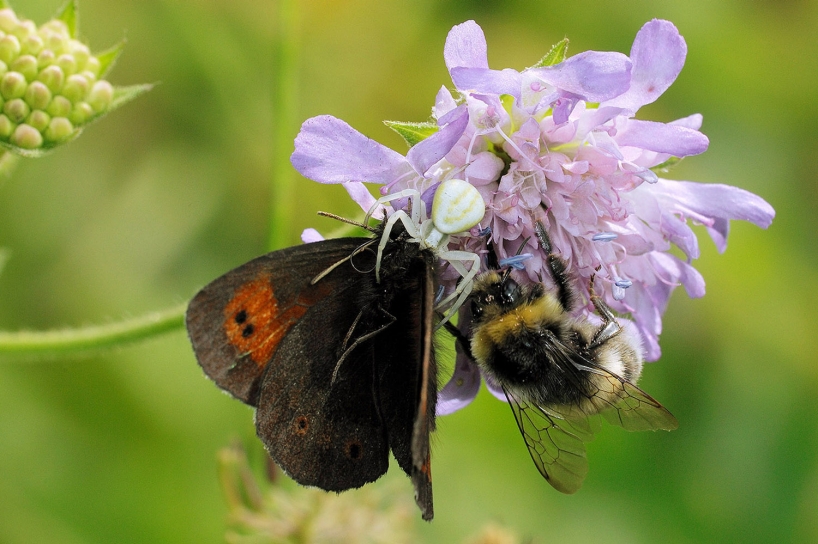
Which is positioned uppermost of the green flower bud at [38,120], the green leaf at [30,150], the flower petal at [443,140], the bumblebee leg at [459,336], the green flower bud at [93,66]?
the flower petal at [443,140]

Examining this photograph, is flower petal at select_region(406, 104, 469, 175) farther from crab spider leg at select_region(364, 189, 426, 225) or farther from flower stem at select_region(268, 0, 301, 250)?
flower stem at select_region(268, 0, 301, 250)

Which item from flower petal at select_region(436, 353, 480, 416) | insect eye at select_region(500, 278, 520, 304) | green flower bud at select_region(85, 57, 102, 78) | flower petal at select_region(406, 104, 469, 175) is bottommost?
flower petal at select_region(436, 353, 480, 416)

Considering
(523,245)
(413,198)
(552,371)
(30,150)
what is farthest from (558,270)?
(30,150)

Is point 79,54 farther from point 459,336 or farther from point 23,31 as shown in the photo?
point 459,336

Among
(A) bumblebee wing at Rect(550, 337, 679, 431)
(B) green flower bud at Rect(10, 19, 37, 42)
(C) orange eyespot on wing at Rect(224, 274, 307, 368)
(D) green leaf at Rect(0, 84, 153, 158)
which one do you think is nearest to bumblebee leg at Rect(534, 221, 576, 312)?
(A) bumblebee wing at Rect(550, 337, 679, 431)

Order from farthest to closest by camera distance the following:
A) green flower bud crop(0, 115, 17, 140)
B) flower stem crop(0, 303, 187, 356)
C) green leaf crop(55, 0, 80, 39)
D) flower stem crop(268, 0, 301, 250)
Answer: flower stem crop(268, 0, 301, 250), flower stem crop(0, 303, 187, 356), green leaf crop(55, 0, 80, 39), green flower bud crop(0, 115, 17, 140)

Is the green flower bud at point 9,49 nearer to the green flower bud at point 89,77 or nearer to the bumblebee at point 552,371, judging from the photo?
the green flower bud at point 89,77

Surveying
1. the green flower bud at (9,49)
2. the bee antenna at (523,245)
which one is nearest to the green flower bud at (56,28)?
the green flower bud at (9,49)

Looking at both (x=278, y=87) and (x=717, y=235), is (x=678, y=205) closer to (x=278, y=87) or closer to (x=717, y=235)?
(x=717, y=235)
